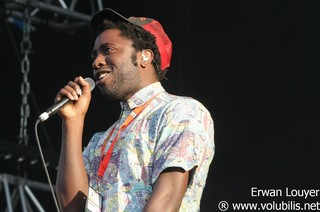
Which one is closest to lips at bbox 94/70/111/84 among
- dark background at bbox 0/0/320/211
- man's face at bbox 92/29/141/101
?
man's face at bbox 92/29/141/101

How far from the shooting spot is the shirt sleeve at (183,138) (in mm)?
2912

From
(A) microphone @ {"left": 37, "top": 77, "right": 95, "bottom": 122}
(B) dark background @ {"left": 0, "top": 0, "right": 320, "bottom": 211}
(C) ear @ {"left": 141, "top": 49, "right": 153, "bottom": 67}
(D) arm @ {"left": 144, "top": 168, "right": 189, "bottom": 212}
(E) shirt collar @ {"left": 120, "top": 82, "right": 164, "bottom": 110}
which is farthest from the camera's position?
(B) dark background @ {"left": 0, "top": 0, "right": 320, "bottom": 211}

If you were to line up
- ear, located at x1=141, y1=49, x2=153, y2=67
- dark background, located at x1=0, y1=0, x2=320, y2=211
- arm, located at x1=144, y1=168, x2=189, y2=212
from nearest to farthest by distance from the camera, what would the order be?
1. arm, located at x1=144, y1=168, x2=189, y2=212
2. ear, located at x1=141, y1=49, x2=153, y2=67
3. dark background, located at x1=0, y1=0, x2=320, y2=211

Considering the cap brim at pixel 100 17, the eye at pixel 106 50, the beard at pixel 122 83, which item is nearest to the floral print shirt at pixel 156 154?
the beard at pixel 122 83

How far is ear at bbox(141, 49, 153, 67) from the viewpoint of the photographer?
3326mm

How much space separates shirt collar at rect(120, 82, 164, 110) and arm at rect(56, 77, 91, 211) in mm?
181

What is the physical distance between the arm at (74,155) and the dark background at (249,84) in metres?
2.19

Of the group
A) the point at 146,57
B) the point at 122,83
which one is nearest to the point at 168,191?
the point at 122,83

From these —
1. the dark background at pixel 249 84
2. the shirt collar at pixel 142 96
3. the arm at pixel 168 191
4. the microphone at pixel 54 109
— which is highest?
the dark background at pixel 249 84

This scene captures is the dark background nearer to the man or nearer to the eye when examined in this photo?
the man

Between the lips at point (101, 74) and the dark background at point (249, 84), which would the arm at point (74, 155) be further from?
the dark background at point (249, 84)

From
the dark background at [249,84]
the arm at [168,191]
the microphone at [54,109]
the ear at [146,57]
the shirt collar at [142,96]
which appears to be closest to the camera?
the arm at [168,191]

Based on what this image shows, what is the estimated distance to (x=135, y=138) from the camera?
3045mm

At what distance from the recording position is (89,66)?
239 inches
